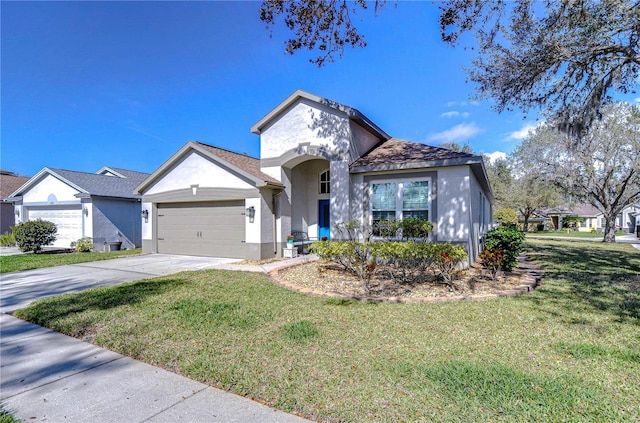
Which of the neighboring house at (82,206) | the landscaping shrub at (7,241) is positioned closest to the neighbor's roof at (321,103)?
the neighboring house at (82,206)

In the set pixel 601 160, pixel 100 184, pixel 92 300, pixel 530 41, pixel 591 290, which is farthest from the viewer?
pixel 601 160

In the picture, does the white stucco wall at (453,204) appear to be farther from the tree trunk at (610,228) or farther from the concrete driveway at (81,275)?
the tree trunk at (610,228)

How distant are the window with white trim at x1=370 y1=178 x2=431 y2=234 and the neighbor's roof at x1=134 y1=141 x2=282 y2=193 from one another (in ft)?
12.9

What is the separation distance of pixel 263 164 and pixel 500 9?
9.08 m

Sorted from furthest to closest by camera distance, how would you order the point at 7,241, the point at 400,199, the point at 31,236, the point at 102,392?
the point at 7,241, the point at 31,236, the point at 400,199, the point at 102,392

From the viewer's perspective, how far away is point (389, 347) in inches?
157

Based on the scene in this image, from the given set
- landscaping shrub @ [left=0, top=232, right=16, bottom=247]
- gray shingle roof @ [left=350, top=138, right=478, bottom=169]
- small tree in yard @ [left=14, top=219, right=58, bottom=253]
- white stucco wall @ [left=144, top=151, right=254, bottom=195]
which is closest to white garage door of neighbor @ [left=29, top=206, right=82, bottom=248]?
small tree in yard @ [left=14, top=219, right=58, bottom=253]

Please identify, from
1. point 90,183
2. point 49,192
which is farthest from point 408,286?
point 49,192

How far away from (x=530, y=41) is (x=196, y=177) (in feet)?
40.1

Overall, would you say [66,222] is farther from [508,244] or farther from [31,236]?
[508,244]

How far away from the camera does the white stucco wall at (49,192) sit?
1736 centimetres

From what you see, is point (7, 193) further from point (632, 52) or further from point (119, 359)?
point (632, 52)

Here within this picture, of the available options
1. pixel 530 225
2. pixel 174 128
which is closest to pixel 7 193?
pixel 174 128

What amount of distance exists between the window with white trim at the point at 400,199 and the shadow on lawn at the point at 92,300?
6.45 meters
